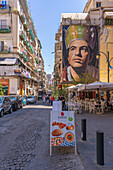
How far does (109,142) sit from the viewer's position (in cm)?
571

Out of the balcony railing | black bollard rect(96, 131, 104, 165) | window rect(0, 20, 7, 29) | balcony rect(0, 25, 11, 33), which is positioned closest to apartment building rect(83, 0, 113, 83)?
balcony rect(0, 25, 11, 33)

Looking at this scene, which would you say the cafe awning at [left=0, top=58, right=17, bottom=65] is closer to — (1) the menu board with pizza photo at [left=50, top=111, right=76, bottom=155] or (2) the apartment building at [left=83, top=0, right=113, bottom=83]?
(2) the apartment building at [left=83, top=0, right=113, bottom=83]

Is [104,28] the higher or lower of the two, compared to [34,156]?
higher

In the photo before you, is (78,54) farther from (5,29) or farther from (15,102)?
(15,102)

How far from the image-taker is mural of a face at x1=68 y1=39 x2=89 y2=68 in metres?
37.0

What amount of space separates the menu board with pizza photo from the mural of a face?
1288 inches

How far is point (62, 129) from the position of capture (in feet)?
15.5

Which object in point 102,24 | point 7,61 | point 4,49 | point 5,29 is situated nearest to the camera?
point 7,61

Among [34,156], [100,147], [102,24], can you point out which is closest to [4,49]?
[102,24]

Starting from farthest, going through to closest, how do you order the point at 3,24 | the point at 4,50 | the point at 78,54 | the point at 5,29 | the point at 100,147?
1. the point at 78,54
2. the point at 3,24
3. the point at 4,50
4. the point at 5,29
5. the point at 100,147

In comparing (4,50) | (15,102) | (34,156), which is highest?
(4,50)

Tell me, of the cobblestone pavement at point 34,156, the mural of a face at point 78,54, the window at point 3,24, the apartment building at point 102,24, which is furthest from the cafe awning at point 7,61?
the cobblestone pavement at point 34,156

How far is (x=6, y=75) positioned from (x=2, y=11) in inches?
538

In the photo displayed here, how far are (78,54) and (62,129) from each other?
1334 inches
